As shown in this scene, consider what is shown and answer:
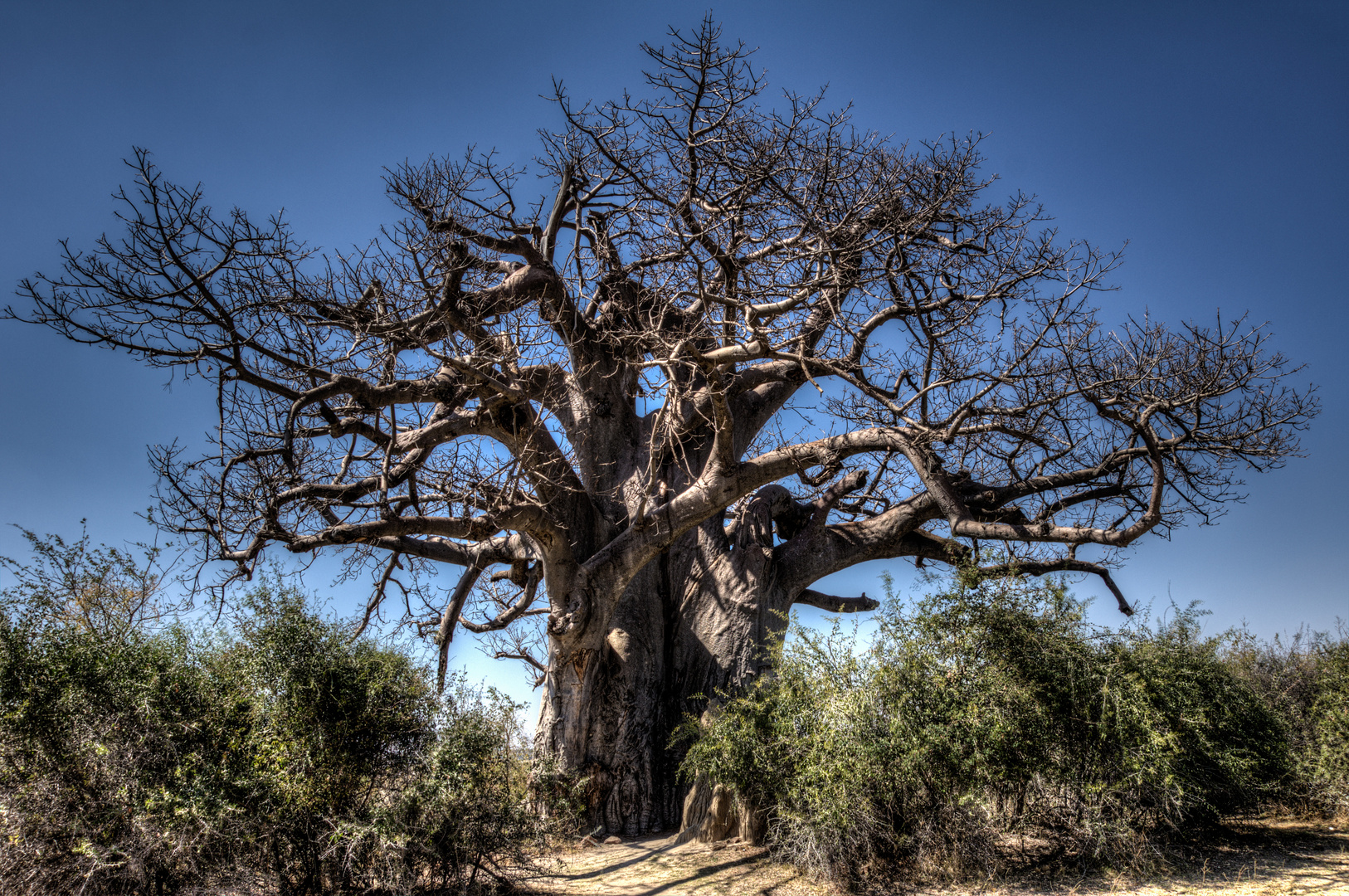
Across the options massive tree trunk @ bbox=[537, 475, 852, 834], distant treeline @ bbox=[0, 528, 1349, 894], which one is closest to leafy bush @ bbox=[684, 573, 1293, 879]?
distant treeline @ bbox=[0, 528, 1349, 894]

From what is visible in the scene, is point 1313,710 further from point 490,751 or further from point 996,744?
point 490,751

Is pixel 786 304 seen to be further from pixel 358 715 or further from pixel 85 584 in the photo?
pixel 85 584

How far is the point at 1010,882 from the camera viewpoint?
17.6ft

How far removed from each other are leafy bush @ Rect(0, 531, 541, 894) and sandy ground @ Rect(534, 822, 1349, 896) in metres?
1.12

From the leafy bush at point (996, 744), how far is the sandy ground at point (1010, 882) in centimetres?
20

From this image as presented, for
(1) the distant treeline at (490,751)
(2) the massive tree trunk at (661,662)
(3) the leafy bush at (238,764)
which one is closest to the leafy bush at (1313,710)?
(1) the distant treeline at (490,751)

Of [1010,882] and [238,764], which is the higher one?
[238,764]

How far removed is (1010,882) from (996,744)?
0.98m

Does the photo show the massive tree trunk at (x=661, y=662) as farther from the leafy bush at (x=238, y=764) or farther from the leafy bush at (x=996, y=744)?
the leafy bush at (x=238, y=764)

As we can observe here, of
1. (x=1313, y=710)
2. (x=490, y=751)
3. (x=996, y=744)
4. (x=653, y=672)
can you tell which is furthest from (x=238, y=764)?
(x=1313, y=710)

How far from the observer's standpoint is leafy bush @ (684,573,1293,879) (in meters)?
5.37

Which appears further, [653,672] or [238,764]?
[653,672]

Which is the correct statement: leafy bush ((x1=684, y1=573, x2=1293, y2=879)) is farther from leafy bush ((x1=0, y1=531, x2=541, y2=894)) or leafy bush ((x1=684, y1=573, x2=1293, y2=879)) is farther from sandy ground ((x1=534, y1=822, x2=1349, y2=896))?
leafy bush ((x1=0, y1=531, x2=541, y2=894))

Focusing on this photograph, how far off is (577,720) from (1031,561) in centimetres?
481
